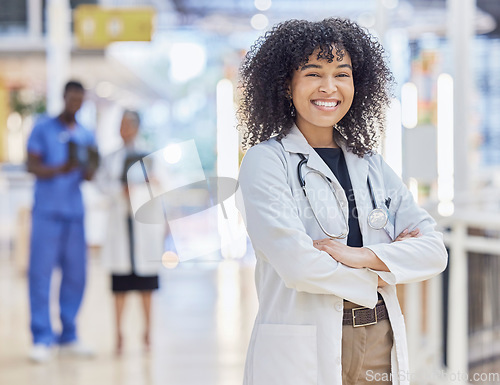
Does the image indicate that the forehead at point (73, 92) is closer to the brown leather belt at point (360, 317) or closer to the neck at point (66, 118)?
the neck at point (66, 118)

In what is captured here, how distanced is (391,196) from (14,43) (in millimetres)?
9631

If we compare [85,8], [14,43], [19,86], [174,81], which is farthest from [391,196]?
[174,81]

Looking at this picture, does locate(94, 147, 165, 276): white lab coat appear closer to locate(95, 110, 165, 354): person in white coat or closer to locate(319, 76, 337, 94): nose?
locate(95, 110, 165, 354): person in white coat

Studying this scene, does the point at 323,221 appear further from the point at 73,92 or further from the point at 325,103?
the point at 73,92

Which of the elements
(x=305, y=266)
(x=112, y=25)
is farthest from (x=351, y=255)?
(x=112, y=25)

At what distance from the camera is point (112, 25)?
7496 mm

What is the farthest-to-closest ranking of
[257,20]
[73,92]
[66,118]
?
[257,20]
[66,118]
[73,92]

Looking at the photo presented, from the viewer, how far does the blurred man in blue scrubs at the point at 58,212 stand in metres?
4.27

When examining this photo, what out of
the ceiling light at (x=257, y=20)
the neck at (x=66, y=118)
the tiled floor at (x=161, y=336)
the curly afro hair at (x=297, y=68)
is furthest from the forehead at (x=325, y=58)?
the ceiling light at (x=257, y=20)

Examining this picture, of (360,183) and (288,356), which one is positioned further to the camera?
(360,183)

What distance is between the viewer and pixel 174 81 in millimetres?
20281

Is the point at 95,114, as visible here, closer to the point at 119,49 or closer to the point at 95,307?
the point at 119,49

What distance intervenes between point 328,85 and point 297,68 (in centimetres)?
8

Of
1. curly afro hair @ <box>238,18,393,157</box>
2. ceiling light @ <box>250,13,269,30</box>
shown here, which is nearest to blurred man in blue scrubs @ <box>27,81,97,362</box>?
curly afro hair @ <box>238,18,393,157</box>
